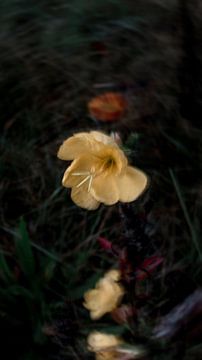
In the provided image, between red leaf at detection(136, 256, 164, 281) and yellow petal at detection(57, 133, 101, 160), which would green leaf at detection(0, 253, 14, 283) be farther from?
yellow petal at detection(57, 133, 101, 160)

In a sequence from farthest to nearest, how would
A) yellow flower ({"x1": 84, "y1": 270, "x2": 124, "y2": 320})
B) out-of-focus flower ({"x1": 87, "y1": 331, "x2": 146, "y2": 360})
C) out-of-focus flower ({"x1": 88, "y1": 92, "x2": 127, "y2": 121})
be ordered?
out-of-focus flower ({"x1": 88, "y1": 92, "x2": 127, "y2": 121}) < yellow flower ({"x1": 84, "y1": 270, "x2": 124, "y2": 320}) < out-of-focus flower ({"x1": 87, "y1": 331, "x2": 146, "y2": 360})

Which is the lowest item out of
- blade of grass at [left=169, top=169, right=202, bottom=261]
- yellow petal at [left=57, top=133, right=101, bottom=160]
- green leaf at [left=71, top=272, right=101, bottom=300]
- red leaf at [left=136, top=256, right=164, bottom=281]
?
green leaf at [left=71, top=272, right=101, bottom=300]

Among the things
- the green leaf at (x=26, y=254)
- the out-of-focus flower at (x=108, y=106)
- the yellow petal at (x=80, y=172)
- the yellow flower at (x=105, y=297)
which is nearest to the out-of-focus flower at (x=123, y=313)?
the yellow flower at (x=105, y=297)

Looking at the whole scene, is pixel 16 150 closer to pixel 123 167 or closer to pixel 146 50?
pixel 146 50

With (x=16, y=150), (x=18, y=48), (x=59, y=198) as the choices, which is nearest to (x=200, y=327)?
(x=59, y=198)

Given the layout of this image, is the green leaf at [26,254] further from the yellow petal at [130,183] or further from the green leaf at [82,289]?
the yellow petal at [130,183]

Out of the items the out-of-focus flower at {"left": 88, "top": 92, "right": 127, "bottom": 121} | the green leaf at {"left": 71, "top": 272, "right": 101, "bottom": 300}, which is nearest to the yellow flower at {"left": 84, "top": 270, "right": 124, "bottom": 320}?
the green leaf at {"left": 71, "top": 272, "right": 101, "bottom": 300}

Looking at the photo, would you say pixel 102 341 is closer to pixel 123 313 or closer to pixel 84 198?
pixel 123 313
